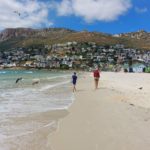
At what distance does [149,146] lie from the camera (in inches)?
314

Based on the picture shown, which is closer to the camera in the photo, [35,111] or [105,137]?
[105,137]

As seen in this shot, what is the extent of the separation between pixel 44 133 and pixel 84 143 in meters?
1.97

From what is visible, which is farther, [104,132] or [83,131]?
[83,131]

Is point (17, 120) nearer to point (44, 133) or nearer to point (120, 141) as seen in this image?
point (44, 133)

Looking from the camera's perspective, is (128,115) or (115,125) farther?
(128,115)

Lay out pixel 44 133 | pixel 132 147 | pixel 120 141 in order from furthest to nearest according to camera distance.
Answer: pixel 44 133
pixel 120 141
pixel 132 147

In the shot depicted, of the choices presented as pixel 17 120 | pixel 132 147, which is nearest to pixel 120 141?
pixel 132 147

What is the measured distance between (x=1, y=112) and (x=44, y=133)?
16.6 feet

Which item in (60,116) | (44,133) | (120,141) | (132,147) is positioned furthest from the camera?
(60,116)

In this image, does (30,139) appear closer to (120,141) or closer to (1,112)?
(120,141)

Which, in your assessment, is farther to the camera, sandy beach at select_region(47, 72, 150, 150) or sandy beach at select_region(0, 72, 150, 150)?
sandy beach at select_region(0, 72, 150, 150)

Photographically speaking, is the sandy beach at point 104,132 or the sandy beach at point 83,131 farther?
the sandy beach at point 83,131

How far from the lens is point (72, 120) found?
484 inches

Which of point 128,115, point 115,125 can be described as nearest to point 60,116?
point 128,115
